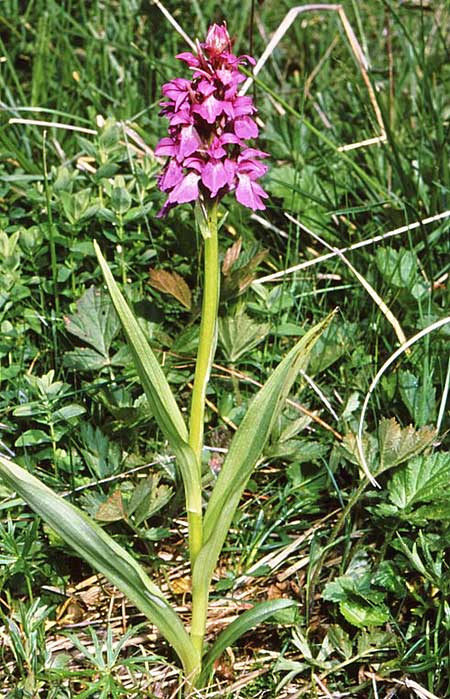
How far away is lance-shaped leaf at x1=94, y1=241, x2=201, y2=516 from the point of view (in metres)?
1.36

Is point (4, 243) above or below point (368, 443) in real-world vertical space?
above

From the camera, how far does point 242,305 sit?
6.67ft

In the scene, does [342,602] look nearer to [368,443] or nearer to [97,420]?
[368,443]

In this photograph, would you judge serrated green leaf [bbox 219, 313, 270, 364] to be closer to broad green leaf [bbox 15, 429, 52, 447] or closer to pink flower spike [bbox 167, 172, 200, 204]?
broad green leaf [bbox 15, 429, 52, 447]

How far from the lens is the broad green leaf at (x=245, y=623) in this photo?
1341 millimetres

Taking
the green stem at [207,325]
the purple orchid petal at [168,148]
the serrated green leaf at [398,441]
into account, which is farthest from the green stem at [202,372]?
the serrated green leaf at [398,441]

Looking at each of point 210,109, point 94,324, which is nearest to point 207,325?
point 210,109

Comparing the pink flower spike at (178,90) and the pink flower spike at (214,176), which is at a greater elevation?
the pink flower spike at (178,90)

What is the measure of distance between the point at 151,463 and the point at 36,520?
0.87 ft

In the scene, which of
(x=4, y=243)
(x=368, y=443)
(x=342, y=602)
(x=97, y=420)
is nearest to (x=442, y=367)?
(x=368, y=443)

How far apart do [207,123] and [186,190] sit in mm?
106

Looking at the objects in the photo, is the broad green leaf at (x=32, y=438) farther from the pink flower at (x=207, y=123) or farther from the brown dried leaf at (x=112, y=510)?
the pink flower at (x=207, y=123)

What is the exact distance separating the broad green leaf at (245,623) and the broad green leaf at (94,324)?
66 cm

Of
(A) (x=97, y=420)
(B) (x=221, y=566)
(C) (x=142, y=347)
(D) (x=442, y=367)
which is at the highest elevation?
(C) (x=142, y=347)
